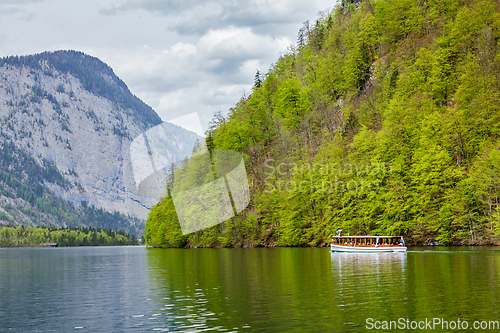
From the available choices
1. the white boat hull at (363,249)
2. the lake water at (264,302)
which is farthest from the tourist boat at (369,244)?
the lake water at (264,302)

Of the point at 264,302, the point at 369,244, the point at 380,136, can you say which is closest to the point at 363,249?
the point at 369,244

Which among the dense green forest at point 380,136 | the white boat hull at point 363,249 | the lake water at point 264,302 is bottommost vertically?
the white boat hull at point 363,249

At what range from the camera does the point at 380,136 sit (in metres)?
79.9

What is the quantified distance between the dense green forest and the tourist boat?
5580 millimetres

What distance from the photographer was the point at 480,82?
72.9 m

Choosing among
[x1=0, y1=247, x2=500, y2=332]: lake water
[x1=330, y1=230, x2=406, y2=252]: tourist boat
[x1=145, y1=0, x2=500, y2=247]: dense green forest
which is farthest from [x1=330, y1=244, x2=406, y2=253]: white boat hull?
[x1=0, y1=247, x2=500, y2=332]: lake water

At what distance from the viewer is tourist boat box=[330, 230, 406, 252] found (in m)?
63.7

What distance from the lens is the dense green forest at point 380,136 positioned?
69375 millimetres

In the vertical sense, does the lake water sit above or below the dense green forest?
below

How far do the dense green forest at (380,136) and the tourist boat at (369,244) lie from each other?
5580mm

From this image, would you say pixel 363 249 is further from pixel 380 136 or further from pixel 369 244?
pixel 380 136

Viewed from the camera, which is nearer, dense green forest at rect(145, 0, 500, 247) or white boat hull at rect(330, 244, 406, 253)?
white boat hull at rect(330, 244, 406, 253)

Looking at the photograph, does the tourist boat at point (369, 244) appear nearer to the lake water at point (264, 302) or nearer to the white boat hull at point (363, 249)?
the white boat hull at point (363, 249)

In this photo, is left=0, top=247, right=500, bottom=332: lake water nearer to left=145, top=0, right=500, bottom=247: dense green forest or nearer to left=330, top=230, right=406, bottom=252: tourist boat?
left=330, top=230, right=406, bottom=252: tourist boat
